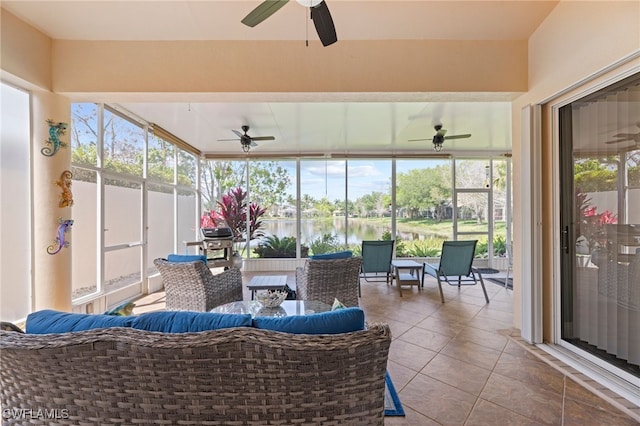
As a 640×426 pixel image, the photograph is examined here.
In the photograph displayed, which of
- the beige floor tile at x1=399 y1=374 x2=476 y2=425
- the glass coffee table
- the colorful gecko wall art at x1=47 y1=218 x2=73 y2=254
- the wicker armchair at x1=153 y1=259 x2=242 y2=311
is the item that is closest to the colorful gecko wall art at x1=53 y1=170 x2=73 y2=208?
the colorful gecko wall art at x1=47 y1=218 x2=73 y2=254

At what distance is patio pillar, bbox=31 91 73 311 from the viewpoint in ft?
8.30

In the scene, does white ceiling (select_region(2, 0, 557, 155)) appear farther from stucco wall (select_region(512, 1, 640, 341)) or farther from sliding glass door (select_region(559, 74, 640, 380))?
sliding glass door (select_region(559, 74, 640, 380))

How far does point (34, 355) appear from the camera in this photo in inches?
44.4

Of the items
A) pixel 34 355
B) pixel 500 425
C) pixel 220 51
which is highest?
pixel 220 51

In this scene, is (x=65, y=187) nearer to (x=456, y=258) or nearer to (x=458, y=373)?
(x=458, y=373)

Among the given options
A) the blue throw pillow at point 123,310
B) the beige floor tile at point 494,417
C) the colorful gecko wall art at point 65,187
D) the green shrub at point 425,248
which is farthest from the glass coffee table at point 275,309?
the green shrub at point 425,248

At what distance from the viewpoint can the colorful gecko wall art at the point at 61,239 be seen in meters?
2.57

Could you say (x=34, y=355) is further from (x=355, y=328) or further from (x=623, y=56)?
(x=623, y=56)

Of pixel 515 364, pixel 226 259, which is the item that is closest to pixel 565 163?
pixel 515 364

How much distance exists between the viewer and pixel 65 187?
8.77ft

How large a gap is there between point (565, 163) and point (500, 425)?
2255 mm

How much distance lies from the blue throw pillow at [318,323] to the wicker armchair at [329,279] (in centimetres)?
168

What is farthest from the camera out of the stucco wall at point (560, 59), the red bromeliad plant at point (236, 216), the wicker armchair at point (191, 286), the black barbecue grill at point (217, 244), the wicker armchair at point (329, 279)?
the red bromeliad plant at point (236, 216)

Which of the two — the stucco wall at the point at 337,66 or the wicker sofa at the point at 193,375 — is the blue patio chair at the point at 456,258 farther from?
the wicker sofa at the point at 193,375
